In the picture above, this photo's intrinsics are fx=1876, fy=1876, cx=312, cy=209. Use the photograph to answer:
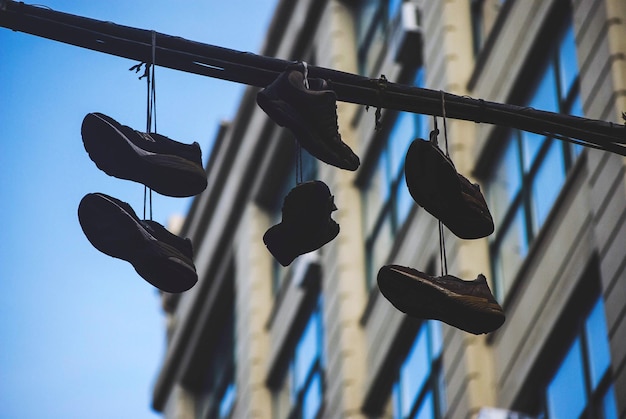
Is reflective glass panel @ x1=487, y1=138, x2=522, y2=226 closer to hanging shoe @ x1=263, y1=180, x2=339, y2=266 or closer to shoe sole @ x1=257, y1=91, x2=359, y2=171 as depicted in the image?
hanging shoe @ x1=263, y1=180, x2=339, y2=266

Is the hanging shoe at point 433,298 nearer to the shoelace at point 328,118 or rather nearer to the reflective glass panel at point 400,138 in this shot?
the shoelace at point 328,118

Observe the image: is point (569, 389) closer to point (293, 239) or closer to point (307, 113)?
point (293, 239)

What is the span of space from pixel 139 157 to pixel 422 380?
12.4 meters

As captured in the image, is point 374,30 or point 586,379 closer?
point 586,379

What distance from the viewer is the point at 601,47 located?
18.2 metres

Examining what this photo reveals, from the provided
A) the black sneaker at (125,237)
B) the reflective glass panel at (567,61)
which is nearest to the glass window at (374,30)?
the reflective glass panel at (567,61)

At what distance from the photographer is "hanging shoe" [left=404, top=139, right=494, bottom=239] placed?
35.6ft

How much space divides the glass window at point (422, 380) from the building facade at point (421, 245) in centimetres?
3

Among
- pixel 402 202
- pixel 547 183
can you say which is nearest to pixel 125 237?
pixel 547 183

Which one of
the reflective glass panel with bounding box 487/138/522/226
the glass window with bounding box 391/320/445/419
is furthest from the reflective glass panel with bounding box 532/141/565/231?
the glass window with bounding box 391/320/445/419

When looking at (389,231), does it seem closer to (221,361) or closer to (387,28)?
(387,28)

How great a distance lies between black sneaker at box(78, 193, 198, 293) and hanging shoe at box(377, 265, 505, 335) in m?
1.24

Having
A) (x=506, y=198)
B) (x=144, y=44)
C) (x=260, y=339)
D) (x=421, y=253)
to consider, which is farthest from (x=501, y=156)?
(x=144, y=44)

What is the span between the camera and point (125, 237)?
1055 centimetres
